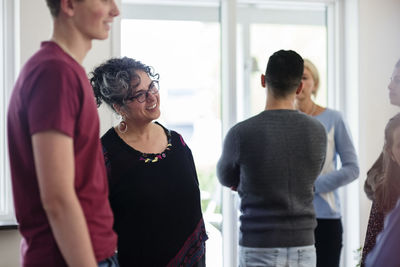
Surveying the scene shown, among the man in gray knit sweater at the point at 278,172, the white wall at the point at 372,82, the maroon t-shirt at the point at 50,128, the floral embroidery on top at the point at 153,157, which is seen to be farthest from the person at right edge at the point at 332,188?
the maroon t-shirt at the point at 50,128

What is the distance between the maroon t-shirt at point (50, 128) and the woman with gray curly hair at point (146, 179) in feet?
1.74

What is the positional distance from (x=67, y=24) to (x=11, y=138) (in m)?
0.28

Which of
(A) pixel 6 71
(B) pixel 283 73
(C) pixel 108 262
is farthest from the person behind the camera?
(A) pixel 6 71

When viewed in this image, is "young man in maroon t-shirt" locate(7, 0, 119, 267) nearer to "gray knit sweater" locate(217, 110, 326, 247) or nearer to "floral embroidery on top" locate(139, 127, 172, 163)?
"floral embroidery on top" locate(139, 127, 172, 163)

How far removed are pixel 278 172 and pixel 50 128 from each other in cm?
104

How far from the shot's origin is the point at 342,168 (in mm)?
2635

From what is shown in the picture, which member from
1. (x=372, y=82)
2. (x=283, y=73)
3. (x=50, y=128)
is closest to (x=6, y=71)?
(x=283, y=73)

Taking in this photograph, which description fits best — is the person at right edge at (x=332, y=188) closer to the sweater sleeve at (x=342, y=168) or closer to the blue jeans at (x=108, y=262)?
the sweater sleeve at (x=342, y=168)

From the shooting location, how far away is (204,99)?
10.5 feet

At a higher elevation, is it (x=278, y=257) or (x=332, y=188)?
(x=332, y=188)

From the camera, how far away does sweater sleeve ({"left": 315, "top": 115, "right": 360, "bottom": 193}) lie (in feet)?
8.54

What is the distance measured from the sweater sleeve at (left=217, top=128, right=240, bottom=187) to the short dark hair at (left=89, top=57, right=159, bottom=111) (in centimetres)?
40

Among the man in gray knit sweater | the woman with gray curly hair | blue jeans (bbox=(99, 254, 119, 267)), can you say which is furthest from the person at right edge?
blue jeans (bbox=(99, 254, 119, 267))

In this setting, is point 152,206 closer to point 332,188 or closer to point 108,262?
point 108,262
